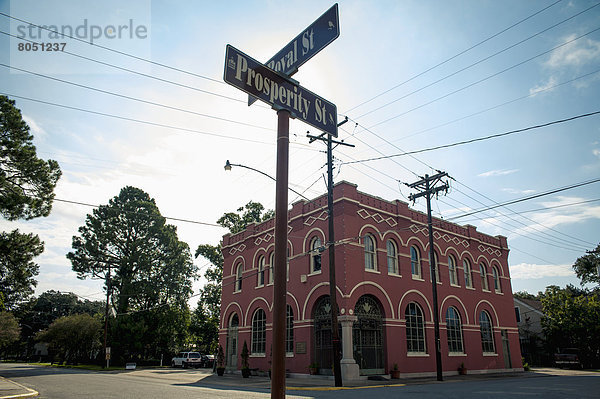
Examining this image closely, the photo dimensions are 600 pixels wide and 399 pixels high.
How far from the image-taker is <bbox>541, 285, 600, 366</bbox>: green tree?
39.0m

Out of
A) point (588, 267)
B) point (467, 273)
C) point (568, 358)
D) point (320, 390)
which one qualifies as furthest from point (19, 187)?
point (588, 267)

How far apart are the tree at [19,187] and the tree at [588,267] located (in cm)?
6703

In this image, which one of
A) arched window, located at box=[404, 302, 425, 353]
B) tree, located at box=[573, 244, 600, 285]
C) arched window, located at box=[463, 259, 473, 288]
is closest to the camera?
arched window, located at box=[404, 302, 425, 353]

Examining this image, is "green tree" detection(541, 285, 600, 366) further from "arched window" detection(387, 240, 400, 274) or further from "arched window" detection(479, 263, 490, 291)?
"arched window" detection(387, 240, 400, 274)

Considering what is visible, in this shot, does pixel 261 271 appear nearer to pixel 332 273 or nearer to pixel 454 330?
pixel 332 273

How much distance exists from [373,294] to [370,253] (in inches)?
98.7

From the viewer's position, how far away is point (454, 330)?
27.3 m

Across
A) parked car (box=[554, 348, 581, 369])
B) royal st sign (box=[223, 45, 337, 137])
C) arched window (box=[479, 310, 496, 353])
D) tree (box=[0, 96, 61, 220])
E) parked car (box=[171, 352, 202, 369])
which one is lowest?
parked car (box=[171, 352, 202, 369])

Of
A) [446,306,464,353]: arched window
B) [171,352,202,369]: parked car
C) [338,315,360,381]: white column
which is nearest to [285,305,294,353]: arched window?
[338,315,360,381]: white column

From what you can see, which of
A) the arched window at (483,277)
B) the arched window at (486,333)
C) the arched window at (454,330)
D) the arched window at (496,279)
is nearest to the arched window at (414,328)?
the arched window at (454,330)

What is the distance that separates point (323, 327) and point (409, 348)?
567 cm

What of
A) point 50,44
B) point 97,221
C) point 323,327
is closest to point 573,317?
point 323,327

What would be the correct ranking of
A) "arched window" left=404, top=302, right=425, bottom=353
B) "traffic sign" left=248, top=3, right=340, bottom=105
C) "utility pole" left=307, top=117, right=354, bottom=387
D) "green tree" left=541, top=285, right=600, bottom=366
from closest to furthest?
"traffic sign" left=248, top=3, right=340, bottom=105 < "utility pole" left=307, top=117, right=354, bottom=387 < "arched window" left=404, top=302, right=425, bottom=353 < "green tree" left=541, top=285, right=600, bottom=366

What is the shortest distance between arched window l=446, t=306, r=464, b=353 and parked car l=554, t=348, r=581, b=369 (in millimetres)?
19920
